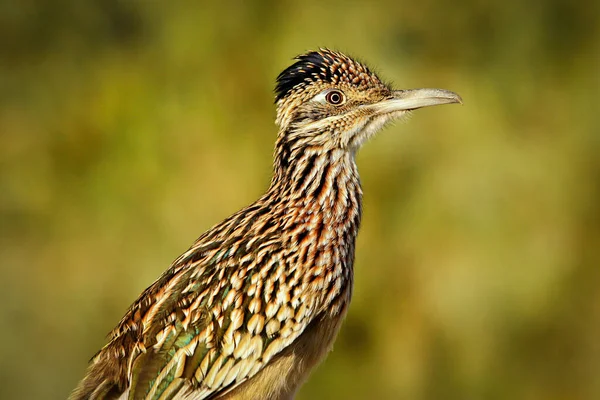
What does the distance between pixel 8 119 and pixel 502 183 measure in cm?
565

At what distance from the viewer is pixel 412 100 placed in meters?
5.89

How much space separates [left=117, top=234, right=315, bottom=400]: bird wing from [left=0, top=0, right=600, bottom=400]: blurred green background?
5.21 metres

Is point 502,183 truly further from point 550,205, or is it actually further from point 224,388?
point 224,388

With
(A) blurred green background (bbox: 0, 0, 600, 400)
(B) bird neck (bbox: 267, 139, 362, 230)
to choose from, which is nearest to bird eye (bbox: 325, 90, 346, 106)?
(B) bird neck (bbox: 267, 139, 362, 230)

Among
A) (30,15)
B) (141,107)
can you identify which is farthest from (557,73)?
(30,15)

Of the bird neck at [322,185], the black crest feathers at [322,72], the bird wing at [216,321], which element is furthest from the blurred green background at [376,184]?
the bird wing at [216,321]

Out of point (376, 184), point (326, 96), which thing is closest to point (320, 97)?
point (326, 96)

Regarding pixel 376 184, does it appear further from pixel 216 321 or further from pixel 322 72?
pixel 216 321

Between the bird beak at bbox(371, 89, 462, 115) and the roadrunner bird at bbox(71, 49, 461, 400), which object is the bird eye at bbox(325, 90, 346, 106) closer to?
the roadrunner bird at bbox(71, 49, 461, 400)

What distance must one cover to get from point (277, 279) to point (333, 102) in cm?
109

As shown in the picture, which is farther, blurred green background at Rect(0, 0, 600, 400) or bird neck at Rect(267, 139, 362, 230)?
blurred green background at Rect(0, 0, 600, 400)

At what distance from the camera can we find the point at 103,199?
38.6 feet

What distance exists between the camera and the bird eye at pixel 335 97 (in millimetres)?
5965

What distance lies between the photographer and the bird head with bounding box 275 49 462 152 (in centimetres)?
590
